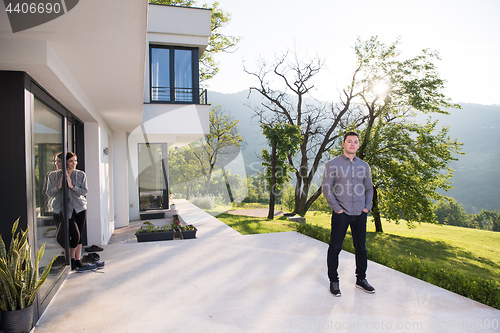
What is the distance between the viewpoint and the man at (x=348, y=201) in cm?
359

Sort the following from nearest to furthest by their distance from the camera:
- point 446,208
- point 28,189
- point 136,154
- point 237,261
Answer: point 28,189
point 237,261
point 136,154
point 446,208

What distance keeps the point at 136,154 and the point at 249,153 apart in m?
62.1

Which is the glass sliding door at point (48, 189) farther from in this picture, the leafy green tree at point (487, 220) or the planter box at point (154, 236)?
the leafy green tree at point (487, 220)

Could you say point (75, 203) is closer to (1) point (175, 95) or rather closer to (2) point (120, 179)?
(2) point (120, 179)

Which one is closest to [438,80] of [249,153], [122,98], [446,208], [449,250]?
[449,250]

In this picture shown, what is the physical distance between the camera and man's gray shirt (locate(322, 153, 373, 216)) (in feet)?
11.7

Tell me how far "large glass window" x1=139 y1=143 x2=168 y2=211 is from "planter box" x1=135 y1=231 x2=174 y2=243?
5.29m

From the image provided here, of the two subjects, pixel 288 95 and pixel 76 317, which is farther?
pixel 288 95

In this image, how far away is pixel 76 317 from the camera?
3.11m

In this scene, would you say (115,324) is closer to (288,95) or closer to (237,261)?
(237,261)

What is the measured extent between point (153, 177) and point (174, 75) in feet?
13.9

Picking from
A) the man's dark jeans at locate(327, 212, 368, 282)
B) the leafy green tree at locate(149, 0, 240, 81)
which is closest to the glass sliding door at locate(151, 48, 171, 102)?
the man's dark jeans at locate(327, 212, 368, 282)

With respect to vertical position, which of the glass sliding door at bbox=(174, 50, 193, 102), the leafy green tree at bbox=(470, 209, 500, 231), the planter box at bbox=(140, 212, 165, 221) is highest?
the glass sliding door at bbox=(174, 50, 193, 102)

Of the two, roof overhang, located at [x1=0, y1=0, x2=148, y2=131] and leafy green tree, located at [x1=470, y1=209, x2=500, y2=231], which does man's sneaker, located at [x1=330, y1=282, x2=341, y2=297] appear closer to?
roof overhang, located at [x1=0, y1=0, x2=148, y2=131]
